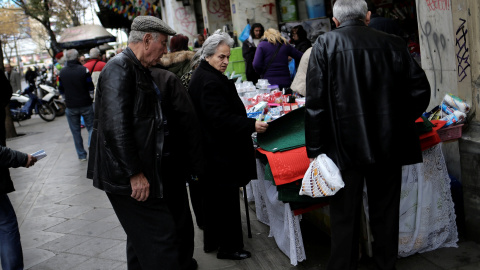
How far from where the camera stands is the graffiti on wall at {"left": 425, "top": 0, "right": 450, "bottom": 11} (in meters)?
4.00

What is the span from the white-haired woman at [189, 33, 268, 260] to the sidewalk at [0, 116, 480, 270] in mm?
281

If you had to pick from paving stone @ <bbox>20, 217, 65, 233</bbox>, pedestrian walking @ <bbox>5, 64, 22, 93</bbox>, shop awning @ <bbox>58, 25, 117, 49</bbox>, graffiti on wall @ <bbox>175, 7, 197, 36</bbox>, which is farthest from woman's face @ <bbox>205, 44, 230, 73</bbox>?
shop awning @ <bbox>58, 25, 117, 49</bbox>

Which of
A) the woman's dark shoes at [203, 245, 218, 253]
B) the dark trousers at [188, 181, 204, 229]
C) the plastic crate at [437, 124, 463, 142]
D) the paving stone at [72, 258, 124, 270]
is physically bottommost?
the paving stone at [72, 258, 124, 270]

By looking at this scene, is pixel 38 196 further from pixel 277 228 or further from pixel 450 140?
pixel 450 140

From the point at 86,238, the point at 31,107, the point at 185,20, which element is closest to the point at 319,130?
the point at 86,238

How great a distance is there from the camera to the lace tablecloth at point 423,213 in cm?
364

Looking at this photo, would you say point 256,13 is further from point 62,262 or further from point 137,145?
point 137,145

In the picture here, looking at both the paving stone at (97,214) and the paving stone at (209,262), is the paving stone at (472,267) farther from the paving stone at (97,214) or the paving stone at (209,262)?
the paving stone at (97,214)

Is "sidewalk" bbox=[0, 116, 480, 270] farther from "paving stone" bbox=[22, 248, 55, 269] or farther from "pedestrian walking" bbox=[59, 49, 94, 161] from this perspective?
"pedestrian walking" bbox=[59, 49, 94, 161]

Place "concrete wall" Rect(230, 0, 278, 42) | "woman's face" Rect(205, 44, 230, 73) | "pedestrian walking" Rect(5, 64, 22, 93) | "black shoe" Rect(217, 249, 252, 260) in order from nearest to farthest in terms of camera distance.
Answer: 1. "woman's face" Rect(205, 44, 230, 73)
2. "black shoe" Rect(217, 249, 252, 260)
3. "concrete wall" Rect(230, 0, 278, 42)
4. "pedestrian walking" Rect(5, 64, 22, 93)

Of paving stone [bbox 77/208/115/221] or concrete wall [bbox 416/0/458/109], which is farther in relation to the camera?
paving stone [bbox 77/208/115/221]

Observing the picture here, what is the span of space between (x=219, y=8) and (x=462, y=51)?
9.84 metres

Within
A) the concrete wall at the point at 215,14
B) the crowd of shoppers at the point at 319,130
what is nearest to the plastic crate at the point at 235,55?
the concrete wall at the point at 215,14

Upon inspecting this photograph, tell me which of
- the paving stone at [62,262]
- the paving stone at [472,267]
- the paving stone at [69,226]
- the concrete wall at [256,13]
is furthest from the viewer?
the concrete wall at [256,13]
